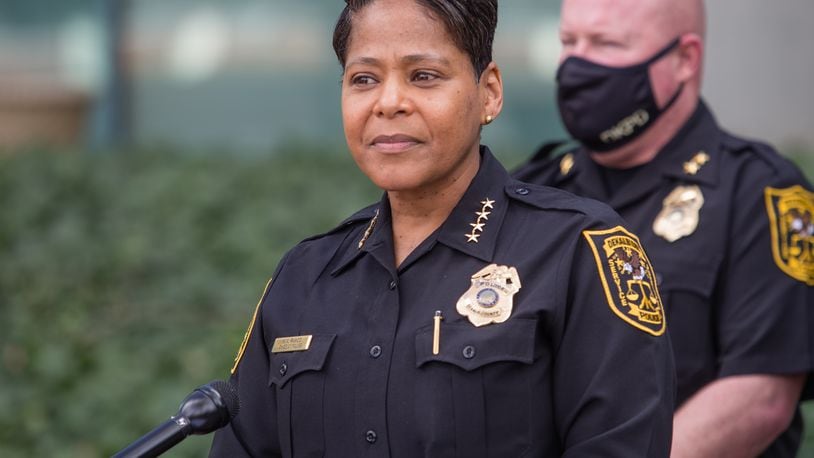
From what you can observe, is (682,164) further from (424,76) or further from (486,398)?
(486,398)

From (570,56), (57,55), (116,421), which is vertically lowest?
(116,421)

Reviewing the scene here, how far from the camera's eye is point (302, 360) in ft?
9.18

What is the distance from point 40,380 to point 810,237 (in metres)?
4.49

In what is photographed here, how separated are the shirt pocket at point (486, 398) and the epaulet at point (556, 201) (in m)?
0.26

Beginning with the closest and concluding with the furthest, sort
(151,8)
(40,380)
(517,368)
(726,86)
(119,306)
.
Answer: (517,368), (40,380), (119,306), (726,86), (151,8)

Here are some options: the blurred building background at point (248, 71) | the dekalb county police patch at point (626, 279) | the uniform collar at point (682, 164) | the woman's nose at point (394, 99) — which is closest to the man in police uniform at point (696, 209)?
the uniform collar at point (682, 164)

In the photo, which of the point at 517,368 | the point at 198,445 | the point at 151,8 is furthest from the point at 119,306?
the point at 517,368

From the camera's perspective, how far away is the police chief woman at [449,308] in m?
2.60

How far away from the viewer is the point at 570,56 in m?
3.95

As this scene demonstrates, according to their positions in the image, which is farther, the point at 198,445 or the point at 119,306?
the point at 119,306

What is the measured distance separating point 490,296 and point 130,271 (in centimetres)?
595

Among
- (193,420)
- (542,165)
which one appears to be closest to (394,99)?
(193,420)

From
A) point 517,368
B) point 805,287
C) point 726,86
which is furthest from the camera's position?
point 726,86

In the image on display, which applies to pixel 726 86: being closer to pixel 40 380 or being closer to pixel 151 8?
pixel 151 8
